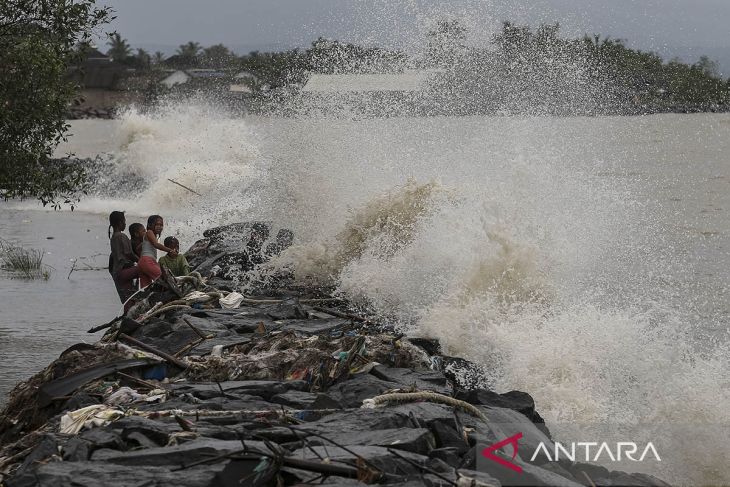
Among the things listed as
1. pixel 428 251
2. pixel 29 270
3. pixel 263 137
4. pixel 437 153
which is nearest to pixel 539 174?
pixel 428 251

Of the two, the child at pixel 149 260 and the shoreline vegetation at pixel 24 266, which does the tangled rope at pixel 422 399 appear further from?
the shoreline vegetation at pixel 24 266

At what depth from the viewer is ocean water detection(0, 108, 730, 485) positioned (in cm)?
1007

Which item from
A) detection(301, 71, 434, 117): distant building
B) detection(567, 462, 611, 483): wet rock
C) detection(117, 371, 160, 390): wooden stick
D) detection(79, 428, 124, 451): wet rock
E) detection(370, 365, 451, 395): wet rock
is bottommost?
detection(567, 462, 611, 483): wet rock

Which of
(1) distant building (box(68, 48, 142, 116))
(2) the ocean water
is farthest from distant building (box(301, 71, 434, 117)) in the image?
(1) distant building (box(68, 48, 142, 116))

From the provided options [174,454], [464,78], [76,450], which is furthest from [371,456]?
[464,78]

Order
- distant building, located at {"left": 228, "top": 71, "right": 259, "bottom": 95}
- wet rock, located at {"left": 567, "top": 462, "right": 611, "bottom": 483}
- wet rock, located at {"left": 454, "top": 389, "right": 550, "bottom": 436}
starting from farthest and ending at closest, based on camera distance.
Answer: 1. distant building, located at {"left": 228, "top": 71, "right": 259, "bottom": 95}
2. wet rock, located at {"left": 454, "top": 389, "right": 550, "bottom": 436}
3. wet rock, located at {"left": 567, "top": 462, "right": 611, "bottom": 483}

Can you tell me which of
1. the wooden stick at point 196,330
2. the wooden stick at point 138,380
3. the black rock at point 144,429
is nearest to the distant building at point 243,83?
the wooden stick at point 196,330

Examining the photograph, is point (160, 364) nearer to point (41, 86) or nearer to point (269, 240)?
point (41, 86)

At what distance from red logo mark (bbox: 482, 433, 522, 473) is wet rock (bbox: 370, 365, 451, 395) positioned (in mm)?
1152

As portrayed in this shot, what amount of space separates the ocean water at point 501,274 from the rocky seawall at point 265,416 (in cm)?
133

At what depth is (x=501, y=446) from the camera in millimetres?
6449

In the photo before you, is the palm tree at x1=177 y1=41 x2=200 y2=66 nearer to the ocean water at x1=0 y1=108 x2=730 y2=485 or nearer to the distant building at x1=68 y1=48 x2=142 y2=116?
the distant building at x1=68 y1=48 x2=142 y2=116

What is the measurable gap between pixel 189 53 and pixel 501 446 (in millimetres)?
137510

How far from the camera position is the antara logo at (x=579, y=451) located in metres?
6.18
